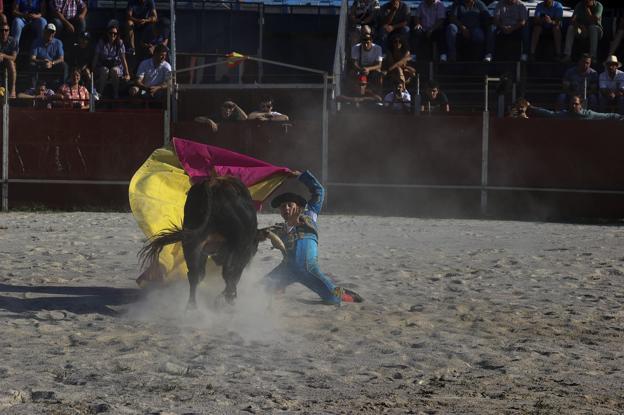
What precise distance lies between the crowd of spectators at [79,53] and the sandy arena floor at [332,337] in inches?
213

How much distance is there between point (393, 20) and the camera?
56.4 feet

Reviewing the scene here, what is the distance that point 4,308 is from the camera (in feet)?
24.2

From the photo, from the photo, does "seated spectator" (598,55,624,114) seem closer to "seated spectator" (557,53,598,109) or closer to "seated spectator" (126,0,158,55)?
"seated spectator" (557,53,598,109)

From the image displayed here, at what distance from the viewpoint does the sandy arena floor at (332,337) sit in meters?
5.09

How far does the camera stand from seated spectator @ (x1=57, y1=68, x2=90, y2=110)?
1588 cm

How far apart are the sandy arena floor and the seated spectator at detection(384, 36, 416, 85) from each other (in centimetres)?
523

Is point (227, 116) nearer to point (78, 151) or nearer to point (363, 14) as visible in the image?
point (78, 151)

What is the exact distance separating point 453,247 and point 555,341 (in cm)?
476

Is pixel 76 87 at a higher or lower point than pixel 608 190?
higher

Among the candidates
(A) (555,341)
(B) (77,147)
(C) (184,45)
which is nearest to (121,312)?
(A) (555,341)

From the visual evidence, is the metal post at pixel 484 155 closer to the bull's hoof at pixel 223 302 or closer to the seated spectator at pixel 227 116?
the seated spectator at pixel 227 116

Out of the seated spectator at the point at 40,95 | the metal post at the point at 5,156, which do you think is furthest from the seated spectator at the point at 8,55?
the metal post at the point at 5,156

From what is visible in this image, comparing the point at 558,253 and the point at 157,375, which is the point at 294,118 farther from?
the point at 157,375

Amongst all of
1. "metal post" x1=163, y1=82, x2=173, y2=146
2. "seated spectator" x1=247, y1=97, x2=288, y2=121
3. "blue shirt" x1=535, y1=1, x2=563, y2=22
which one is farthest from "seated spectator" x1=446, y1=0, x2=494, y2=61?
"metal post" x1=163, y1=82, x2=173, y2=146
